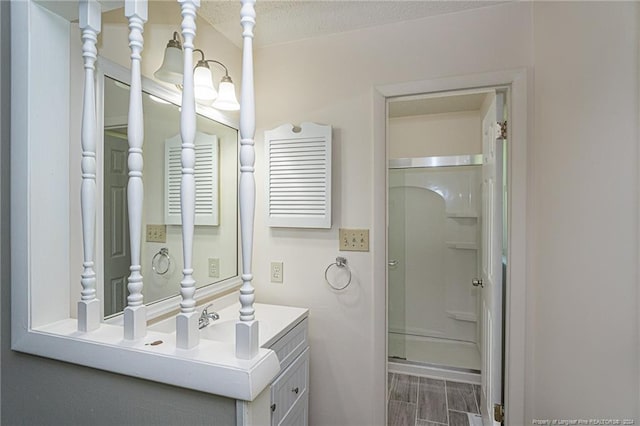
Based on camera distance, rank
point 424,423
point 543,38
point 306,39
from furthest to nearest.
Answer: point 424,423 < point 306,39 < point 543,38

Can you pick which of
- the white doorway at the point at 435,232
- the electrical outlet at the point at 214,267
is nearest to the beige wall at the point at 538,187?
the electrical outlet at the point at 214,267

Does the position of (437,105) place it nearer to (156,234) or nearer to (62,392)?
(156,234)

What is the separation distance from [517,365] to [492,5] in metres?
Answer: 1.80

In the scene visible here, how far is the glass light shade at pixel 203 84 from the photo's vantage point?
4.79 feet

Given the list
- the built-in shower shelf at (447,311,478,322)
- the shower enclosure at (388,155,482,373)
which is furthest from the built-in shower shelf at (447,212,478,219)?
the built-in shower shelf at (447,311,478,322)

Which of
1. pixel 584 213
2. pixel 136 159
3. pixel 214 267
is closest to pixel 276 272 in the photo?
pixel 214 267

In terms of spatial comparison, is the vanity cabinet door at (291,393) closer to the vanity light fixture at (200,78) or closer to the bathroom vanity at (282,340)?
the bathroom vanity at (282,340)

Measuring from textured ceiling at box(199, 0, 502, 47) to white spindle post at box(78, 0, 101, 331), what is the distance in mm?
861

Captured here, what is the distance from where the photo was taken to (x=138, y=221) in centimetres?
79

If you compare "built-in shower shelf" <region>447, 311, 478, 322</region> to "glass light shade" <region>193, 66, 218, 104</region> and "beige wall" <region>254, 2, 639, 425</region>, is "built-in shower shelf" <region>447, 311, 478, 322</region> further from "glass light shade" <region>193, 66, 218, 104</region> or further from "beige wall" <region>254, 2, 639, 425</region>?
"glass light shade" <region>193, 66, 218, 104</region>

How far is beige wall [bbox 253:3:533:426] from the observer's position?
1.67 m

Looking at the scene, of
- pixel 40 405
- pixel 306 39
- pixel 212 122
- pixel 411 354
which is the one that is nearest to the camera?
pixel 40 405

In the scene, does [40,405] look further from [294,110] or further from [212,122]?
[294,110]

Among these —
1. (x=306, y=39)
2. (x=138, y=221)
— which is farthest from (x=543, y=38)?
(x=138, y=221)
